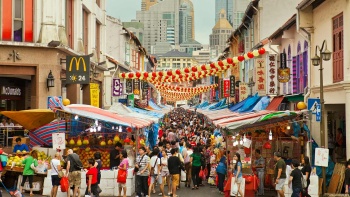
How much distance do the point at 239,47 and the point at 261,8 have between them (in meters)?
11.5

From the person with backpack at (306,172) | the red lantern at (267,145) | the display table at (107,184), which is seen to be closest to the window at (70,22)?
the display table at (107,184)

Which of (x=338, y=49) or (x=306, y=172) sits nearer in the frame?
(x=306, y=172)

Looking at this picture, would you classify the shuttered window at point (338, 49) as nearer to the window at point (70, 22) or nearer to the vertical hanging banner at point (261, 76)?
the vertical hanging banner at point (261, 76)

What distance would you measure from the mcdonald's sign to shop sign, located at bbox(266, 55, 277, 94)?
9292 mm

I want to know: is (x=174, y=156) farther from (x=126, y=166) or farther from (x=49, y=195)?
(x=49, y=195)

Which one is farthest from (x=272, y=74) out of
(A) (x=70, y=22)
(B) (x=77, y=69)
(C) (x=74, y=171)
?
(C) (x=74, y=171)

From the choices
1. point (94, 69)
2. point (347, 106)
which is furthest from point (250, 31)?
point (347, 106)

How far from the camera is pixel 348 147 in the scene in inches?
732

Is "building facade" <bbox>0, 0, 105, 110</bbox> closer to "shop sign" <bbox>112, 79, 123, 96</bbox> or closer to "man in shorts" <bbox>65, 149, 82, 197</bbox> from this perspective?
"man in shorts" <bbox>65, 149, 82, 197</bbox>

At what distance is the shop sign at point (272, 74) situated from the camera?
102 ft

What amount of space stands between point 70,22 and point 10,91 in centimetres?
453

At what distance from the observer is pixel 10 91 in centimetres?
2981

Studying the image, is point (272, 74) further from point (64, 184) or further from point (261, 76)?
point (64, 184)

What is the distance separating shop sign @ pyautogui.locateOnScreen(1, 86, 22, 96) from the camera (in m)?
29.4
